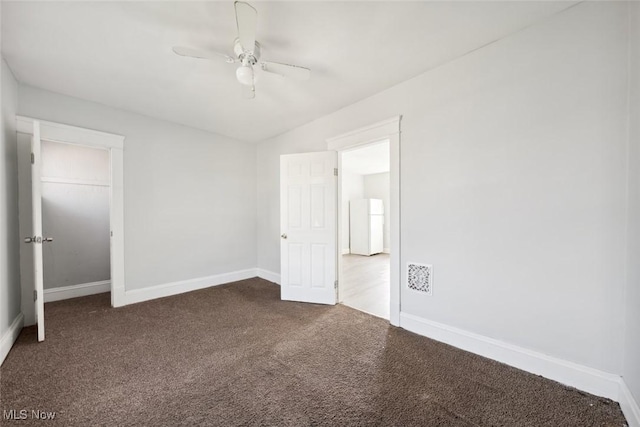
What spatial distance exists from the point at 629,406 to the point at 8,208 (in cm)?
485

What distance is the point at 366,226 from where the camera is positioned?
24.1 feet

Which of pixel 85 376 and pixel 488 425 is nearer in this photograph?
pixel 488 425

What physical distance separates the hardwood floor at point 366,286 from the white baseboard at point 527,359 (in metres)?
0.61

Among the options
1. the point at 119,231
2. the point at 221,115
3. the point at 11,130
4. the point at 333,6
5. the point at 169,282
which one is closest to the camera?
the point at 333,6

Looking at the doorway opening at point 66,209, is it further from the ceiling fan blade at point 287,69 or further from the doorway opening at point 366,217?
the doorway opening at point 366,217

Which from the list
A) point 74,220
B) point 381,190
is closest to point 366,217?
point 381,190

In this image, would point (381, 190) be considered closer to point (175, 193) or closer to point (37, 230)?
point (175, 193)

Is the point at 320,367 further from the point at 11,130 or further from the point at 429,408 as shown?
the point at 11,130

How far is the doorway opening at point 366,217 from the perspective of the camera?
16.5 ft

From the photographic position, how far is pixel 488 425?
54.9 inches

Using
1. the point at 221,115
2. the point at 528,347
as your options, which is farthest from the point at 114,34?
the point at 528,347

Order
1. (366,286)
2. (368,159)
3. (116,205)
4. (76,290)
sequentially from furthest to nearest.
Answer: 1. (368,159)
2. (366,286)
3. (76,290)
4. (116,205)

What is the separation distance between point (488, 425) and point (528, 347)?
783 millimetres

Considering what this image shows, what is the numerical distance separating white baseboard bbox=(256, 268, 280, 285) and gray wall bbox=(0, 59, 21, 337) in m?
2.86
